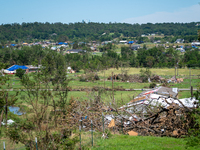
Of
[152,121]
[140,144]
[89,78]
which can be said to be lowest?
Result: [89,78]

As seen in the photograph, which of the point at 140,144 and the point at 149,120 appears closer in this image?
the point at 140,144

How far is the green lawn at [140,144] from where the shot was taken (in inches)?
344

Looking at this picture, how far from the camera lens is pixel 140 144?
924 centimetres

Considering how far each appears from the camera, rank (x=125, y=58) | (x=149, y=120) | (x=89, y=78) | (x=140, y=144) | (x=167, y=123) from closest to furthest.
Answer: (x=140, y=144), (x=167, y=123), (x=149, y=120), (x=89, y=78), (x=125, y=58)

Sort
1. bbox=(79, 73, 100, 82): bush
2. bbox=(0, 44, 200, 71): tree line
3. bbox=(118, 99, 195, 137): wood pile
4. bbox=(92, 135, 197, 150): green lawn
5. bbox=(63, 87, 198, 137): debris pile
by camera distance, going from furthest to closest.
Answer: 1. bbox=(0, 44, 200, 71): tree line
2. bbox=(79, 73, 100, 82): bush
3. bbox=(63, 87, 198, 137): debris pile
4. bbox=(118, 99, 195, 137): wood pile
5. bbox=(92, 135, 197, 150): green lawn

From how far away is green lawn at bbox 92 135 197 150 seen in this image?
8.75m

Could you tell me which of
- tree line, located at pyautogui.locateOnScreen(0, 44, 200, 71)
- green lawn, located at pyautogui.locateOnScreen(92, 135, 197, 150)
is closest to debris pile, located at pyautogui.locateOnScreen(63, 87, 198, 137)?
green lawn, located at pyautogui.locateOnScreen(92, 135, 197, 150)

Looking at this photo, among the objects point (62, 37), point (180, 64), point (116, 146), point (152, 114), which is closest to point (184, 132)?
point (152, 114)

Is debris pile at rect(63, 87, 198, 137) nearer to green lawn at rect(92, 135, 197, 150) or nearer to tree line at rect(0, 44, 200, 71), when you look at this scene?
green lawn at rect(92, 135, 197, 150)

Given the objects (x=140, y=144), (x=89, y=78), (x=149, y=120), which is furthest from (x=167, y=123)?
(x=89, y=78)

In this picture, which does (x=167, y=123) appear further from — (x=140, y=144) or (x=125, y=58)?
(x=125, y=58)

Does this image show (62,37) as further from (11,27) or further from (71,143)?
(71,143)

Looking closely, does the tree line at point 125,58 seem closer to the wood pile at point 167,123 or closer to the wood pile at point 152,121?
the wood pile at point 152,121

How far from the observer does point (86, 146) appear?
9.42 metres
